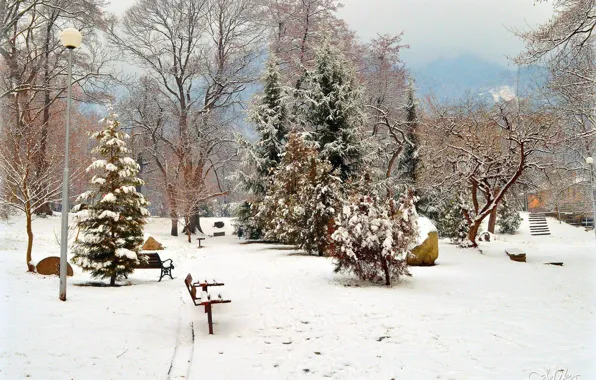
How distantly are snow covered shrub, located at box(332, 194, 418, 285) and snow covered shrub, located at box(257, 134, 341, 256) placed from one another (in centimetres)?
407

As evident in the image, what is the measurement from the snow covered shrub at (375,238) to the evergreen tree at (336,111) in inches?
409

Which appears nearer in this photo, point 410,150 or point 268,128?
point 268,128

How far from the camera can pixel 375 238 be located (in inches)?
399

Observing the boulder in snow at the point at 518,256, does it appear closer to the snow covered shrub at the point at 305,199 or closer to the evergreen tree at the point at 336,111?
the snow covered shrub at the point at 305,199

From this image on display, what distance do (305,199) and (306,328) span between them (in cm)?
936

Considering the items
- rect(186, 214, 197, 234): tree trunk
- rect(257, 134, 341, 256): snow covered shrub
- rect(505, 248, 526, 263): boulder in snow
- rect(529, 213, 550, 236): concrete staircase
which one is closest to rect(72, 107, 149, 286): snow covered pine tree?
rect(257, 134, 341, 256): snow covered shrub

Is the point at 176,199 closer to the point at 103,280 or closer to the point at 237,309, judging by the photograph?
the point at 103,280

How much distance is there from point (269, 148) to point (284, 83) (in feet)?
14.9

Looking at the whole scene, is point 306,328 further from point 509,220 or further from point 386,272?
point 509,220

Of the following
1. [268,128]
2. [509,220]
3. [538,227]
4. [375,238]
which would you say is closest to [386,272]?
[375,238]

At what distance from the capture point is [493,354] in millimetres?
5641

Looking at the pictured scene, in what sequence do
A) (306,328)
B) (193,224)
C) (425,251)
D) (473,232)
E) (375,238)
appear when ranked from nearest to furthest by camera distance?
(306,328), (375,238), (425,251), (473,232), (193,224)

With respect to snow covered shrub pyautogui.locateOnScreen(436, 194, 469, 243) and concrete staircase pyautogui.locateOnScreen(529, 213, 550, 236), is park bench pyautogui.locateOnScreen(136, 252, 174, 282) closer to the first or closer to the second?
snow covered shrub pyautogui.locateOnScreen(436, 194, 469, 243)

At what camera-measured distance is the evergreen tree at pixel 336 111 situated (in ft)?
68.9
